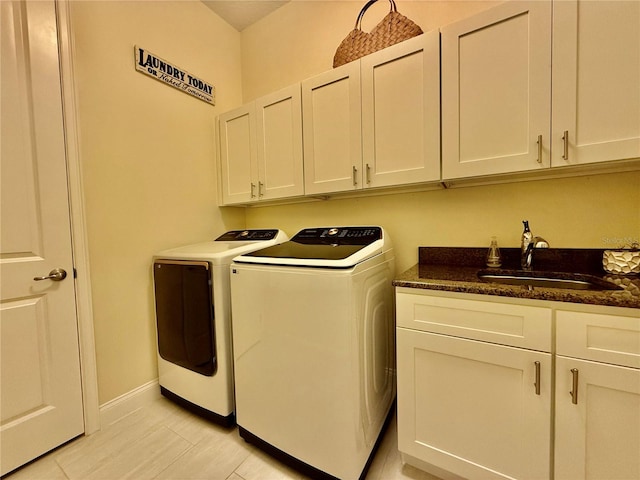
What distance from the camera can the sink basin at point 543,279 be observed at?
1.23 meters

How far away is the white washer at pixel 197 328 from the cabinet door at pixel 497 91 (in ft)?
4.23

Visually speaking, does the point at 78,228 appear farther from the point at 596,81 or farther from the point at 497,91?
the point at 596,81

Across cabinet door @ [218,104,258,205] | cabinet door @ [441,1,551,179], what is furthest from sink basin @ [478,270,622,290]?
cabinet door @ [218,104,258,205]

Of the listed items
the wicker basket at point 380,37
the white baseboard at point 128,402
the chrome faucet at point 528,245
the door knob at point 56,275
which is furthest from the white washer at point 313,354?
the wicker basket at point 380,37

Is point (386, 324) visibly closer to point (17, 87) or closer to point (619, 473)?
point (619, 473)

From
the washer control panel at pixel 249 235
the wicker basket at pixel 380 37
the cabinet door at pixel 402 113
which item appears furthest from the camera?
the washer control panel at pixel 249 235

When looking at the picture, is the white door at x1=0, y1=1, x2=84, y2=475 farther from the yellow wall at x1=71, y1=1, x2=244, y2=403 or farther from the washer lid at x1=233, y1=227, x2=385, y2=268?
the washer lid at x1=233, y1=227, x2=385, y2=268

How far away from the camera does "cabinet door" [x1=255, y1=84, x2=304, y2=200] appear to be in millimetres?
1783

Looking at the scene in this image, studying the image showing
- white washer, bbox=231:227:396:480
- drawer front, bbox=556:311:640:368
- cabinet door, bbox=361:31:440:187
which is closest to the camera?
drawer front, bbox=556:311:640:368

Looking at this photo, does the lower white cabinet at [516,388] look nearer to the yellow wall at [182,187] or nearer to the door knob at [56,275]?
the yellow wall at [182,187]

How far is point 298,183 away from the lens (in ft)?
5.90

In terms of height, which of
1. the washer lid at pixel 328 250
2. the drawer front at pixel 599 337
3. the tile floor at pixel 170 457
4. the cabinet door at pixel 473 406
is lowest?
the tile floor at pixel 170 457

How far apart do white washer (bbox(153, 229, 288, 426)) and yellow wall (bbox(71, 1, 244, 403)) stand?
0.56ft

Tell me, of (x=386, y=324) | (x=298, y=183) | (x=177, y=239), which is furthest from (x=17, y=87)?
(x=386, y=324)
